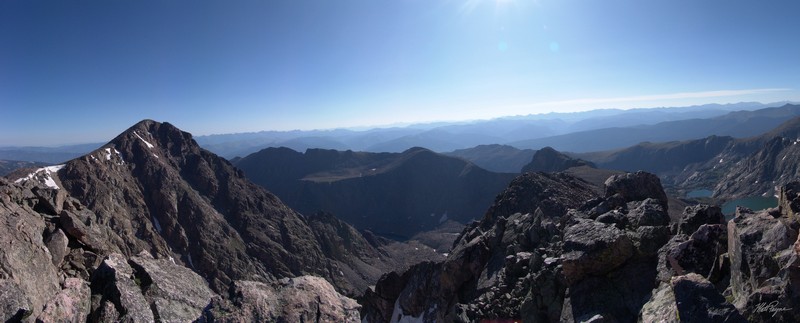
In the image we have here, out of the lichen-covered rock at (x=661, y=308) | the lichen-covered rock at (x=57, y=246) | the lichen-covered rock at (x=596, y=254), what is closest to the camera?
the lichen-covered rock at (x=661, y=308)

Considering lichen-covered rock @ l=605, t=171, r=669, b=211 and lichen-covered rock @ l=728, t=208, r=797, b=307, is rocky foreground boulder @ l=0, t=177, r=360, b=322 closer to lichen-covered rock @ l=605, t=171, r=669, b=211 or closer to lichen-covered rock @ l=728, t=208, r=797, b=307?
lichen-covered rock @ l=728, t=208, r=797, b=307

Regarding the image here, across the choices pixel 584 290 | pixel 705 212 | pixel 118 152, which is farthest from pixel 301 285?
pixel 118 152

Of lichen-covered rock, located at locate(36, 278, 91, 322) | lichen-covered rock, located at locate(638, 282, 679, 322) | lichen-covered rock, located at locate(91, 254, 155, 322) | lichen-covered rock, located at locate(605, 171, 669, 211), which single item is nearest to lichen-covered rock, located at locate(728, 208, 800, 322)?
lichen-covered rock, located at locate(638, 282, 679, 322)

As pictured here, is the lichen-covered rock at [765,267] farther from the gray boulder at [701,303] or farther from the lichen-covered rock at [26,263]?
the lichen-covered rock at [26,263]

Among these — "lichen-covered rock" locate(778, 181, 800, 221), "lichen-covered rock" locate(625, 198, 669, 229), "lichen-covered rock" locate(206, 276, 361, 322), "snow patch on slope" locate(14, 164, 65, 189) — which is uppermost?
"lichen-covered rock" locate(778, 181, 800, 221)

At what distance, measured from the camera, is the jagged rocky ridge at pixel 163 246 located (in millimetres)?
16891

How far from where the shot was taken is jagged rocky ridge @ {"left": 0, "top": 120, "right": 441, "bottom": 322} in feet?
55.4

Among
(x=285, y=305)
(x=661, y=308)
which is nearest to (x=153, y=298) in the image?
(x=285, y=305)

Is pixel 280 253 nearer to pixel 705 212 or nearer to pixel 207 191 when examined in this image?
pixel 207 191
